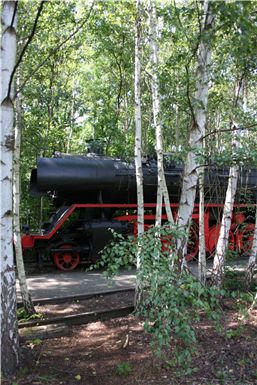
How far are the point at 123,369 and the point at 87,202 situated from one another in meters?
5.93

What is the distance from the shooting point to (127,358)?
3.98 metres

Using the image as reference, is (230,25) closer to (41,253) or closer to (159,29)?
(159,29)

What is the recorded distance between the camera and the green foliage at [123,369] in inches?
142

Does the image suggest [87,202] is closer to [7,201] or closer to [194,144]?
[194,144]

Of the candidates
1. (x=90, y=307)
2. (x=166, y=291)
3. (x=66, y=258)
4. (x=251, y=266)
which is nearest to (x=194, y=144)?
(x=166, y=291)

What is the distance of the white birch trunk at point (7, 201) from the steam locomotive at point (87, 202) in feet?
16.6

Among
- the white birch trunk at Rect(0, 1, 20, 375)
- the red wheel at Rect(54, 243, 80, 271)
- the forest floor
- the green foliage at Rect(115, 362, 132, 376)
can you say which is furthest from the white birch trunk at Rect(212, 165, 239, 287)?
the red wheel at Rect(54, 243, 80, 271)

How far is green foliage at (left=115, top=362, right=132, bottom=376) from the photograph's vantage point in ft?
11.8

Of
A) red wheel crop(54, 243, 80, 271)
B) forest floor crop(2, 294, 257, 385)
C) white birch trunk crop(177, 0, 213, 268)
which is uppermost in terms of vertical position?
white birch trunk crop(177, 0, 213, 268)

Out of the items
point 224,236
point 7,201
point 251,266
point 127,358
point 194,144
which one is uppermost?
point 194,144

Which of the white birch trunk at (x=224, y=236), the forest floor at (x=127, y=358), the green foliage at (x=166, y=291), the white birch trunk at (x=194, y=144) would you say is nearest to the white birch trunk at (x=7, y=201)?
the forest floor at (x=127, y=358)

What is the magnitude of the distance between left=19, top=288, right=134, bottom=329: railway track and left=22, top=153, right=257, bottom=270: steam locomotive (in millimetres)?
2433

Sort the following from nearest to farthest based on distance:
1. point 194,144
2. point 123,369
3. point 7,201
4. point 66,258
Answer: point 7,201
point 123,369
point 194,144
point 66,258

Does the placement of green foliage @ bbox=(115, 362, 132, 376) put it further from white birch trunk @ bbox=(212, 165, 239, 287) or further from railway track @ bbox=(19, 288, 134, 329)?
white birch trunk @ bbox=(212, 165, 239, 287)
